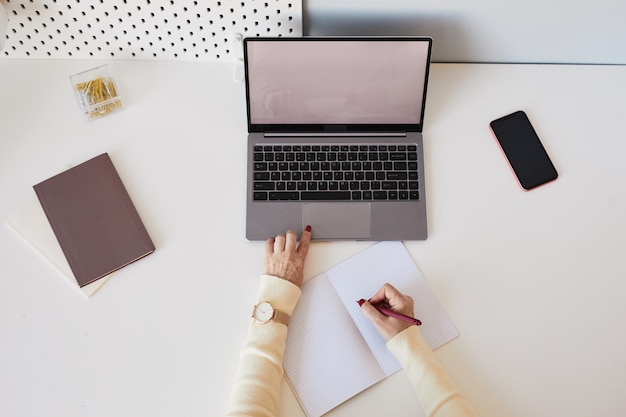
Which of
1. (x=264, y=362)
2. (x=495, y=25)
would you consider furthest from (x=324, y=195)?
(x=495, y=25)

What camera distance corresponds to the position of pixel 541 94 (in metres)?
1.12

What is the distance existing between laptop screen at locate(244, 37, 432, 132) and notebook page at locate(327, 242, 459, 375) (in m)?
0.24

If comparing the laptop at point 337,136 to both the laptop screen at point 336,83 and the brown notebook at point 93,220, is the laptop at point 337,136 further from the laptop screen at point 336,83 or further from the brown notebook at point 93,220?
the brown notebook at point 93,220

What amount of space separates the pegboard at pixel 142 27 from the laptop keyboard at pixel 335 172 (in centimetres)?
22

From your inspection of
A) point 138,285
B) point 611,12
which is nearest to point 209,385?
point 138,285

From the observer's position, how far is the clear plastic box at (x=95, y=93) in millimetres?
1068

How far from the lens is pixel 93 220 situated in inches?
39.3

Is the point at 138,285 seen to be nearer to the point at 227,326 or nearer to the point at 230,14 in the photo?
the point at 227,326

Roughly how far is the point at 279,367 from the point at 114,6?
0.69 metres

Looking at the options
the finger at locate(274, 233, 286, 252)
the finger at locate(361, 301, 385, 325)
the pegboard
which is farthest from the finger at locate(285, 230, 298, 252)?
the pegboard

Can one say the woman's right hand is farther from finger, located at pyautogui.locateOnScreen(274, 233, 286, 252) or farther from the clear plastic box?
the clear plastic box

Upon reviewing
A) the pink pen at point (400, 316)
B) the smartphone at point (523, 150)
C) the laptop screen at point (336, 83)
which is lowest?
the pink pen at point (400, 316)

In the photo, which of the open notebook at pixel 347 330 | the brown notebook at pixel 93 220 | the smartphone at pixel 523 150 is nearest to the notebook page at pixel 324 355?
the open notebook at pixel 347 330

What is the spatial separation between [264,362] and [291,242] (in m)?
0.20
